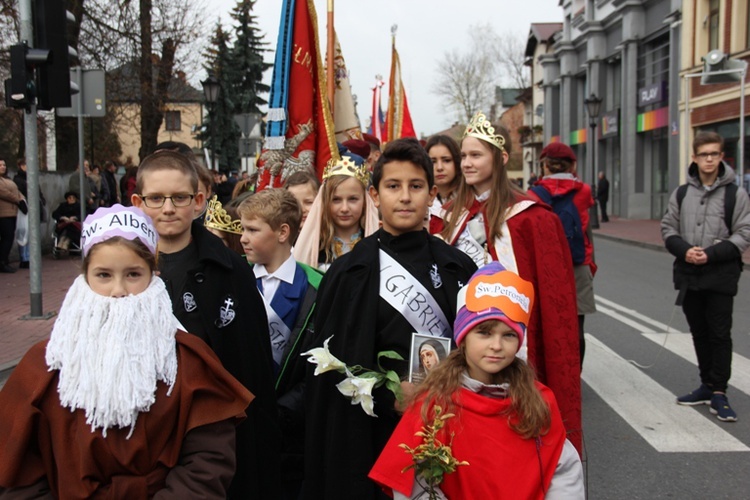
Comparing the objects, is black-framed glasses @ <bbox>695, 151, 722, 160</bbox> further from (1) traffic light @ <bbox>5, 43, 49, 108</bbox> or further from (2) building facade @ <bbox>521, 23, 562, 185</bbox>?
(2) building facade @ <bbox>521, 23, 562, 185</bbox>

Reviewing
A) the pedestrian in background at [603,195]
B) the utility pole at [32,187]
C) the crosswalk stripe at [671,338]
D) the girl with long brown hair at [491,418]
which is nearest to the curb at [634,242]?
the pedestrian in background at [603,195]

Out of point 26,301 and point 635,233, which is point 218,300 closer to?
point 26,301

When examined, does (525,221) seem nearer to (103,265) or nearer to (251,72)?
(103,265)

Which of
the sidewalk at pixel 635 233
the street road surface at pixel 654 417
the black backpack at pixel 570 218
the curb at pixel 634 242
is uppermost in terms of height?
the black backpack at pixel 570 218

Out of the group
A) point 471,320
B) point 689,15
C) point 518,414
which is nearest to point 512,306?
point 471,320

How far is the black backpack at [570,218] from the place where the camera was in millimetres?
5891

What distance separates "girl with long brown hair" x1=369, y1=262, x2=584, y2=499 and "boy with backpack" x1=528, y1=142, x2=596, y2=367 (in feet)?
11.1

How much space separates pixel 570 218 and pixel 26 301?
822 centimetres

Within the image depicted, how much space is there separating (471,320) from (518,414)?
1.13ft

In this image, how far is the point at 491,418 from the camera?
8.24 ft

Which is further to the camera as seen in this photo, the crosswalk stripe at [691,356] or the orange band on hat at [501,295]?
the crosswalk stripe at [691,356]

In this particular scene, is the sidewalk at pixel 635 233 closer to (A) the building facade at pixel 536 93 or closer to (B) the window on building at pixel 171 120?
(B) the window on building at pixel 171 120

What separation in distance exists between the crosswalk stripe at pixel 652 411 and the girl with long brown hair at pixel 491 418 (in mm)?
2976

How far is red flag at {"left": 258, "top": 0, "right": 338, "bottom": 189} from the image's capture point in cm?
617
